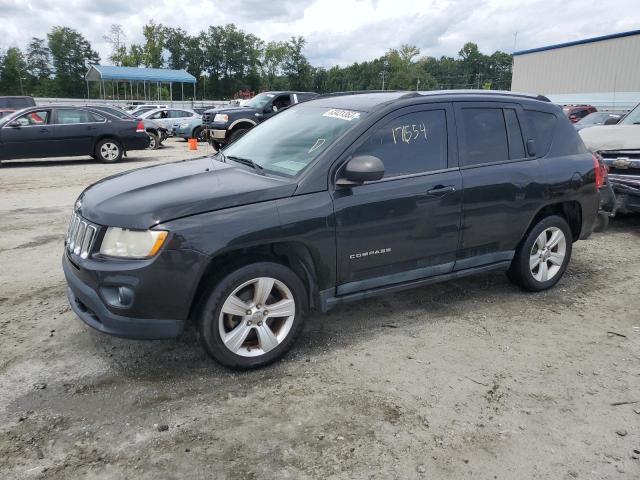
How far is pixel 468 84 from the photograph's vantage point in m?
120

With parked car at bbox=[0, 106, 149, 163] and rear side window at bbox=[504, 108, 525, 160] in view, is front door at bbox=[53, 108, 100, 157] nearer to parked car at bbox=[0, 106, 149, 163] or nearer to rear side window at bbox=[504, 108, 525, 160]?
parked car at bbox=[0, 106, 149, 163]

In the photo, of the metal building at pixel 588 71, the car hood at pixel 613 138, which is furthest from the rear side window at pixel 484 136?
the metal building at pixel 588 71

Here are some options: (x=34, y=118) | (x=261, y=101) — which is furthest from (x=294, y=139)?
(x=261, y=101)

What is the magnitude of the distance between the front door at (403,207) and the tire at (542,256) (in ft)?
2.94

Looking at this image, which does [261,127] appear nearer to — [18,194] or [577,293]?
[577,293]

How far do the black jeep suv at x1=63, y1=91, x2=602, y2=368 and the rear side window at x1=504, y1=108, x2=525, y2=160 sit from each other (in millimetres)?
13

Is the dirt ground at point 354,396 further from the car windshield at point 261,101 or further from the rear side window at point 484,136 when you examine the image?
the car windshield at point 261,101

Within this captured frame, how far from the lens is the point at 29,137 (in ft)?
43.1

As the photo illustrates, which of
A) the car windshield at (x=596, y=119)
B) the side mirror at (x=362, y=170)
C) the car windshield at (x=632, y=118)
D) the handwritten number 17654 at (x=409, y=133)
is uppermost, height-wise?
the car windshield at (x=596, y=119)

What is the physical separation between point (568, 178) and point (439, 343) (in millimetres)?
2086

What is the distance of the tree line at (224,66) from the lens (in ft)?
253

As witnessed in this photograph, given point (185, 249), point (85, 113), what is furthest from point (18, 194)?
point (185, 249)

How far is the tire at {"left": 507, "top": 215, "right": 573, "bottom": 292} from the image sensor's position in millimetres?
4680

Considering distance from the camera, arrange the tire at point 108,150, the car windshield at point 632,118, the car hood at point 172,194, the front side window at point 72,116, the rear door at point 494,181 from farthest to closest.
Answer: the tire at point 108,150 < the front side window at point 72,116 < the car windshield at point 632,118 < the rear door at point 494,181 < the car hood at point 172,194
